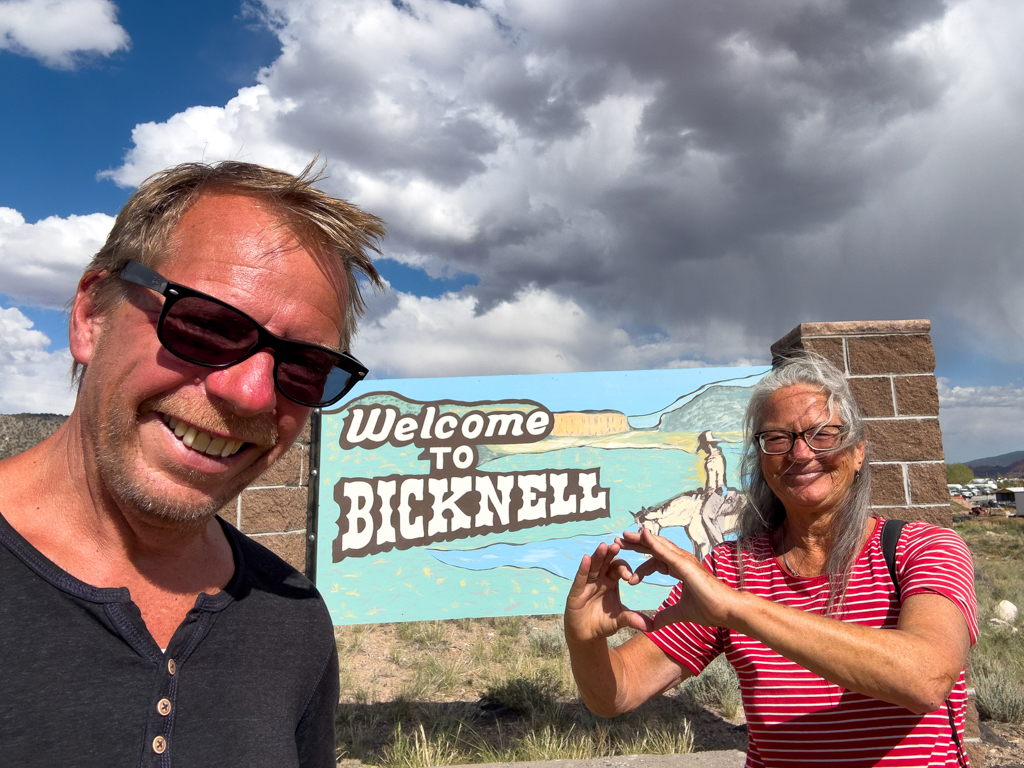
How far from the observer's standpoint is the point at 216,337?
130cm

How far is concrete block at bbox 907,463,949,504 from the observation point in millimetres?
4148

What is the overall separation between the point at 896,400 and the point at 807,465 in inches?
97.5

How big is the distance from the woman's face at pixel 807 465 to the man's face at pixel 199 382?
163 cm

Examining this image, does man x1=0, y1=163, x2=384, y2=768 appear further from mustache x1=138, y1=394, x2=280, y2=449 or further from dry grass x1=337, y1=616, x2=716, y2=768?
dry grass x1=337, y1=616, x2=716, y2=768

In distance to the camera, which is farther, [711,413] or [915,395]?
[711,413]

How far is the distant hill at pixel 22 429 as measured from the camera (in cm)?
978

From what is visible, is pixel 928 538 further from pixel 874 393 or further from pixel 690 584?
pixel 874 393

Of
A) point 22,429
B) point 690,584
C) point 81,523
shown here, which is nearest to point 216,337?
point 81,523

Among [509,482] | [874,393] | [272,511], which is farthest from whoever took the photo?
[509,482]

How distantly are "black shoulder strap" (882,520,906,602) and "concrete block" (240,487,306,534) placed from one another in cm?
355

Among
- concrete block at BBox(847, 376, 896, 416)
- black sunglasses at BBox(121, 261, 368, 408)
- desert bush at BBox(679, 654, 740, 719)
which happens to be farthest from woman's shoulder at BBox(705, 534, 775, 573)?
desert bush at BBox(679, 654, 740, 719)

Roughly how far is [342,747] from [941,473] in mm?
4354

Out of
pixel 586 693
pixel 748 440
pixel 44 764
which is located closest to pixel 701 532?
pixel 748 440

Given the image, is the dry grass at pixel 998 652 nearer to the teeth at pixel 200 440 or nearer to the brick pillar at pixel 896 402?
the brick pillar at pixel 896 402
